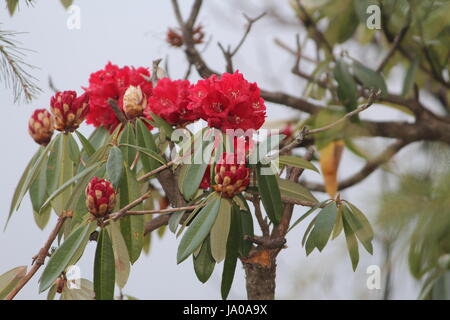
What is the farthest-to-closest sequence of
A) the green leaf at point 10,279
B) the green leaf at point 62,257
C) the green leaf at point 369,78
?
the green leaf at point 369,78
the green leaf at point 10,279
the green leaf at point 62,257

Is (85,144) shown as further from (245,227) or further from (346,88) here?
(346,88)

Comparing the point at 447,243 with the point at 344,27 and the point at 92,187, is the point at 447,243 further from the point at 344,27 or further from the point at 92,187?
the point at 344,27

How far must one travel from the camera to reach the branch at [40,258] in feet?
2.40

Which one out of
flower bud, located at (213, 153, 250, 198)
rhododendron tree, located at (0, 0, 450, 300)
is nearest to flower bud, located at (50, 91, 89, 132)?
rhododendron tree, located at (0, 0, 450, 300)

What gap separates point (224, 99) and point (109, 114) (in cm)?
21

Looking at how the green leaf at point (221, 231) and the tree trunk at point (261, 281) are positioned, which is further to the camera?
the tree trunk at point (261, 281)

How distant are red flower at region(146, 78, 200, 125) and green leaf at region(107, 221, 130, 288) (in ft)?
0.57

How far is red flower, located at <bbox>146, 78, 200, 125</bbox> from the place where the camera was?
0.82 meters

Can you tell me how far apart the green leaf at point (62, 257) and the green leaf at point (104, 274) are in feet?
0.08

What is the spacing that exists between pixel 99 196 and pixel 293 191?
0.82 feet

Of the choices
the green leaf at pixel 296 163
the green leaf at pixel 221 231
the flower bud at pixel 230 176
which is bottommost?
the green leaf at pixel 221 231

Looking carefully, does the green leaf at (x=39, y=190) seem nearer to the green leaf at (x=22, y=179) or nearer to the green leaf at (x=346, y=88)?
the green leaf at (x=22, y=179)

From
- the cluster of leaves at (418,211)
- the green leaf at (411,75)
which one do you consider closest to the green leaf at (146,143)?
the cluster of leaves at (418,211)

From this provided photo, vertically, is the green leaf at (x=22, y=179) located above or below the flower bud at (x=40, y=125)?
below
